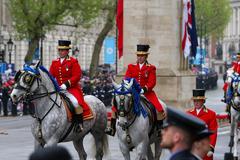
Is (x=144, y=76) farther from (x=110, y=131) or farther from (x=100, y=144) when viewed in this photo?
(x=100, y=144)

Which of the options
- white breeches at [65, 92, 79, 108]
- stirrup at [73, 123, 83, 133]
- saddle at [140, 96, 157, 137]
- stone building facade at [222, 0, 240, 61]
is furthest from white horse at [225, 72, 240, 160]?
stone building facade at [222, 0, 240, 61]

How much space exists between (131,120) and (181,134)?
952 centimetres

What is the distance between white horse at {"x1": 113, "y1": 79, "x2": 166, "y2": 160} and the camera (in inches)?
578

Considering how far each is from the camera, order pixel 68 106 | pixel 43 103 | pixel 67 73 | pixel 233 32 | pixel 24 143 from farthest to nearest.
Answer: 1. pixel 233 32
2. pixel 24 143
3. pixel 67 73
4. pixel 68 106
5. pixel 43 103

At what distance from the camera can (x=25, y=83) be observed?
1480 centimetres

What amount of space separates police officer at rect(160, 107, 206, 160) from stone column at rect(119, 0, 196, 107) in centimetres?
2246

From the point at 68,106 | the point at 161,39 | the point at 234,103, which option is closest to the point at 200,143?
the point at 68,106

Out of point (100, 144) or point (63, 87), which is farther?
point (100, 144)

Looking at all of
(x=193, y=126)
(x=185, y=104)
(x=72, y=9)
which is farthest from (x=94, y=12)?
(x=193, y=126)

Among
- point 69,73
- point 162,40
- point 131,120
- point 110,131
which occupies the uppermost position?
point 162,40

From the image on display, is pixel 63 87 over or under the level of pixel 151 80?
under

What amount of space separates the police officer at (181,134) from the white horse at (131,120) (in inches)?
351

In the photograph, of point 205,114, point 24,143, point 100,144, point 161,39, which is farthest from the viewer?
point 161,39

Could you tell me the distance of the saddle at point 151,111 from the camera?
15750 millimetres
